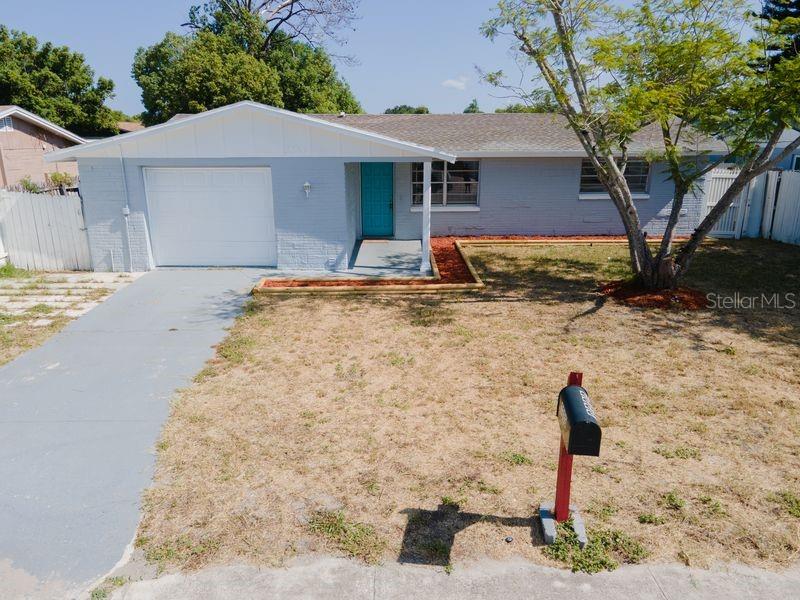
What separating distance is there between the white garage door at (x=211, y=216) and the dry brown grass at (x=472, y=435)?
343 centimetres

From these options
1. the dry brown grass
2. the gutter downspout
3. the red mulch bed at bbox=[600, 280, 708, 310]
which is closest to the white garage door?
the gutter downspout

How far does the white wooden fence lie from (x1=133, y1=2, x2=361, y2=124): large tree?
2074cm

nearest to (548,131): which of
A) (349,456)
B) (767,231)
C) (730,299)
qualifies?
(767,231)

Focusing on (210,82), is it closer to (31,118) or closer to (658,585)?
(31,118)

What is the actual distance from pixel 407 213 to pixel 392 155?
465 cm

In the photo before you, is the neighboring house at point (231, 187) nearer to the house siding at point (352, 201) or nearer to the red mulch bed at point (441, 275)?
the house siding at point (352, 201)

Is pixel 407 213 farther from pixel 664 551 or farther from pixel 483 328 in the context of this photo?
pixel 664 551

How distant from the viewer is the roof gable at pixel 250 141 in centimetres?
1107

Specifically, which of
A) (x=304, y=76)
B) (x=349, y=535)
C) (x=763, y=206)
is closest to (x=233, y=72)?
(x=304, y=76)

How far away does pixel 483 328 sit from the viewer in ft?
28.3

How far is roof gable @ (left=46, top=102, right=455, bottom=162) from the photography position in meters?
11.1

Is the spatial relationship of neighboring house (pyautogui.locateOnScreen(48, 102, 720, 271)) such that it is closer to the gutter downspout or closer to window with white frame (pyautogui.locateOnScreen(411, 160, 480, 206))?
the gutter downspout

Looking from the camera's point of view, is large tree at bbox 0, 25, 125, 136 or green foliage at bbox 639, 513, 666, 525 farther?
large tree at bbox 0, 25, 125, 136

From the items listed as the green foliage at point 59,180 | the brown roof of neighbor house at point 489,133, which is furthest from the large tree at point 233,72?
the brown roof of neighbor house at point 489,133
